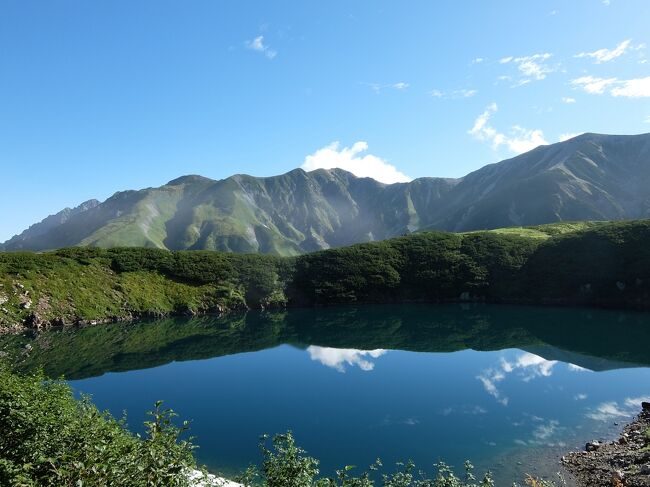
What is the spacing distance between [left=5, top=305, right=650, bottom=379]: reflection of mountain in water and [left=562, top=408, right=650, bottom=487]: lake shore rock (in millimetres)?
16502

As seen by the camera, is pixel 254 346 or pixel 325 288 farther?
pixel 325 288

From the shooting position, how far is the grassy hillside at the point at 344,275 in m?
63.3

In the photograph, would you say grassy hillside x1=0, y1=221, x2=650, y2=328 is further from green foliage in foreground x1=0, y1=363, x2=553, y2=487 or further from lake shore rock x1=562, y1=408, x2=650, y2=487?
green foliage in foreground x1=0, y1=363, x2=553, y2=487

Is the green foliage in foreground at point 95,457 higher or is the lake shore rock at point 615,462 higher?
the green foliage in foreground at point 95,457

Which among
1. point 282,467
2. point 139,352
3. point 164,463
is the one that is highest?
point 164,463

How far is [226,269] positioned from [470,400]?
196ft

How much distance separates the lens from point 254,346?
157ft

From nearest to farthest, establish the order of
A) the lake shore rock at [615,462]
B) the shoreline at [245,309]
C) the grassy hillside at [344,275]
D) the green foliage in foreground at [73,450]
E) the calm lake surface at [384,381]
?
the green foliage in foreground at [73,450] → the lake shore rock at [615,462] → the calm lake surface at [384,381] → the shoreline at [245,309] → the grassy hillside at [344,275]

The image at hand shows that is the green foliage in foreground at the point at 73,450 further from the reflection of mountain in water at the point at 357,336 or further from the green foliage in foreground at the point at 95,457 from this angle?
the reflection of mountain in water at the point at 357,336

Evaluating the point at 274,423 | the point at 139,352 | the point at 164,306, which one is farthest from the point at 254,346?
the point at 164,306

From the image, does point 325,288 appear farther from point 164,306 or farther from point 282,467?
point 282,467

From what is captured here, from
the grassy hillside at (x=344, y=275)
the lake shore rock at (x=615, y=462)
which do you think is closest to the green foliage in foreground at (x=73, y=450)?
the lake shore rock at (x=615, y=462)

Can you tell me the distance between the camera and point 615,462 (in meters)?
18.5

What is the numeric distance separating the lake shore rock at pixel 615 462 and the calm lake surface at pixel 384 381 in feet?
3.12
